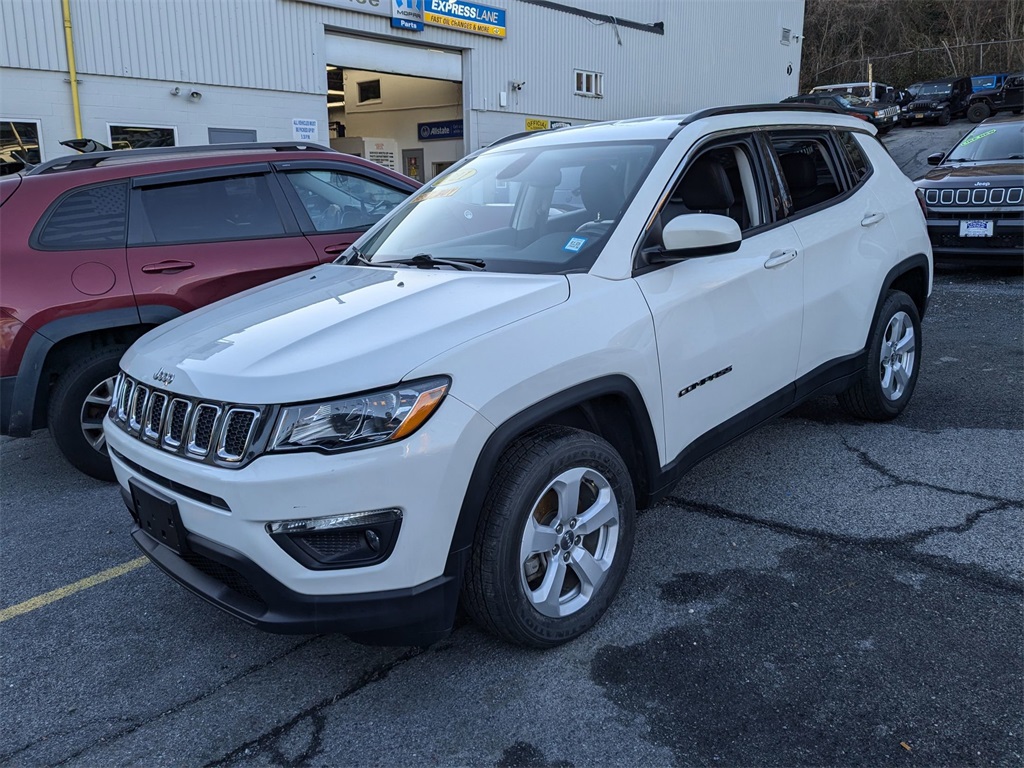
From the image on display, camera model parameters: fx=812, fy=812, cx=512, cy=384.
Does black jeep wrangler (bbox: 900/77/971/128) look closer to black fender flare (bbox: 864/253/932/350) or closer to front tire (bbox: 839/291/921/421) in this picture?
black fender flare (bbox: 864/253/932/350)

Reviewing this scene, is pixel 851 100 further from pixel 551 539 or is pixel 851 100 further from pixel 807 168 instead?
pixel 551 539

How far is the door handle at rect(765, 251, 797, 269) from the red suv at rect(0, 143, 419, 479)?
2907 millimetres

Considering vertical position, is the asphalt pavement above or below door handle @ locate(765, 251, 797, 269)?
below

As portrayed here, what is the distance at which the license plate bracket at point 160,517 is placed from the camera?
2562 millimetres

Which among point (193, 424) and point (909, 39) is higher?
point (909, 39)

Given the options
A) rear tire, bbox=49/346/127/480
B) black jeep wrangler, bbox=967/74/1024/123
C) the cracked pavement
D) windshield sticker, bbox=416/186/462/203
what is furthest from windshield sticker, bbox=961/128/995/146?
black jeep wrangler, bbox=967/74/1024/123

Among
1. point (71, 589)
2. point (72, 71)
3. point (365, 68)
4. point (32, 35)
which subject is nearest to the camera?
point (71, 589)

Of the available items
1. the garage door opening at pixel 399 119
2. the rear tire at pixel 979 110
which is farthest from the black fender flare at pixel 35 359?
the rear tire at pixel 979 110

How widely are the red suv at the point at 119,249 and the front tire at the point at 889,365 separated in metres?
3.35

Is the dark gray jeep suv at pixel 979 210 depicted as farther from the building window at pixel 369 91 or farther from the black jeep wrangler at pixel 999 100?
the black jeep wrangler at pixel 999 100

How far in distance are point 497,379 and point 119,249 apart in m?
3.23

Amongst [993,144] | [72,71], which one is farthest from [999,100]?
[72,71]

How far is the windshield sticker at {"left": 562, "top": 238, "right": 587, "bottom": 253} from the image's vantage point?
3.15 metres

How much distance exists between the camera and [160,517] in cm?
264
